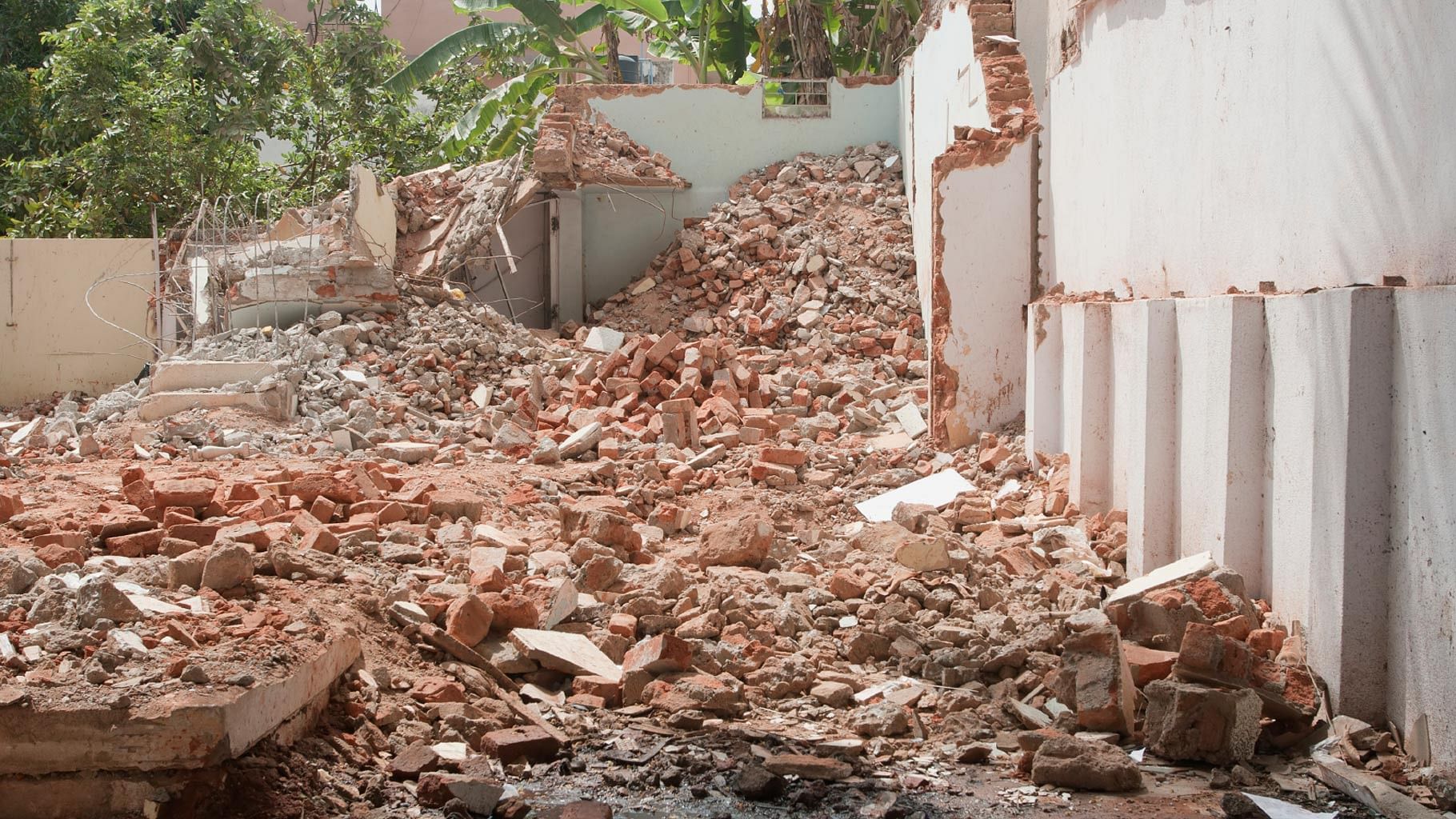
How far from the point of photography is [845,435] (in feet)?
31.3

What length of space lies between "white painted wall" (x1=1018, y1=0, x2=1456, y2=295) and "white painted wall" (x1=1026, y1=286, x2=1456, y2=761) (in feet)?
0.72

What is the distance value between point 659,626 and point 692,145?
1131cm

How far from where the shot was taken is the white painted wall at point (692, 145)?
1538cm

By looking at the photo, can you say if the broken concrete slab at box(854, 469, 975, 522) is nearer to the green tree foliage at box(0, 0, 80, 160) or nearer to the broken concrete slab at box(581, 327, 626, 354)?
the broken concrete slab at box(581, 327, 626, 354)

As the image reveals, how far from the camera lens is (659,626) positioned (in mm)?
5172

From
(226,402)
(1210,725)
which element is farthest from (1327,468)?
(226,402)

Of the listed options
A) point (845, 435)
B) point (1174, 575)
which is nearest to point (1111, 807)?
point (1174, 575)

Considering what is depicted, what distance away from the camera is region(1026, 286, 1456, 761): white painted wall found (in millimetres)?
3584

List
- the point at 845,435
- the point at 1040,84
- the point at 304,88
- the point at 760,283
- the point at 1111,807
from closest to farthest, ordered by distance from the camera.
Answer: the point at 1111,807
the point at 845,435
the point at 1040,84
the point at 760,283
the point at 304,88

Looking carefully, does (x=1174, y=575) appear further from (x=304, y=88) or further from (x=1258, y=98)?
(x=304, y=88)

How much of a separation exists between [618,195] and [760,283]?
→ 3.00 m

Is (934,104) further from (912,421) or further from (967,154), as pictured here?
(912,421)

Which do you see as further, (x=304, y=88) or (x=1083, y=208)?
(x=304, y=88)

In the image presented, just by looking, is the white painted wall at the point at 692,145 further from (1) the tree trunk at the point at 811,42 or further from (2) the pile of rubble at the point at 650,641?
(2) the pile of rubble at the point at 650,641
